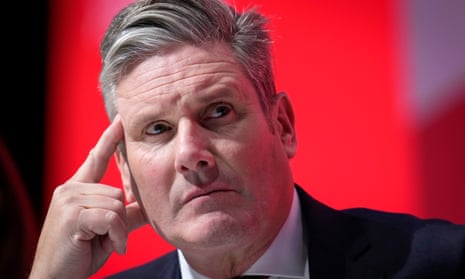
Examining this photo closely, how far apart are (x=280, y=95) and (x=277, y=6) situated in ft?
2.33

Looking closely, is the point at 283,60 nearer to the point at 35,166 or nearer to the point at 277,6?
the point at 277,6

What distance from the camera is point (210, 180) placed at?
2006 mm

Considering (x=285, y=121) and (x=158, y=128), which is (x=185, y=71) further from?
(x=285, y=121)

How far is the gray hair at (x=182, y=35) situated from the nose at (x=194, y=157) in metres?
0.29

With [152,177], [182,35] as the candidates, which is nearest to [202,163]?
[152,177]

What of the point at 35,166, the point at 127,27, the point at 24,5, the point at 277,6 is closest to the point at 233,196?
the point at 127,27

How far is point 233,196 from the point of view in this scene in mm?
2029

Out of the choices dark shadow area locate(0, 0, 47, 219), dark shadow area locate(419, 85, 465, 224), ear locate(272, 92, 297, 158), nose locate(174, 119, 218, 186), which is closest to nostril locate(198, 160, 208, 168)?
nose locate(174, 119, 218, 186)

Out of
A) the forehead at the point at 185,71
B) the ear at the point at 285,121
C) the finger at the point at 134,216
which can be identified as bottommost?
the finger at the point at 134,216

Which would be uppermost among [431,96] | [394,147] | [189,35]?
[189,35]

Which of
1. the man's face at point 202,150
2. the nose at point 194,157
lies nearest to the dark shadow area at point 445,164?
the man's face at point 202,150

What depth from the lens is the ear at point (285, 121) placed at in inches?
90.8

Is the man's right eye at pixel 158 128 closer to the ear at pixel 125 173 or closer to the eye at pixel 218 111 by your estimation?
the eye at pixel 218 111

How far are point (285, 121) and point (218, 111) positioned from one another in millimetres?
323
